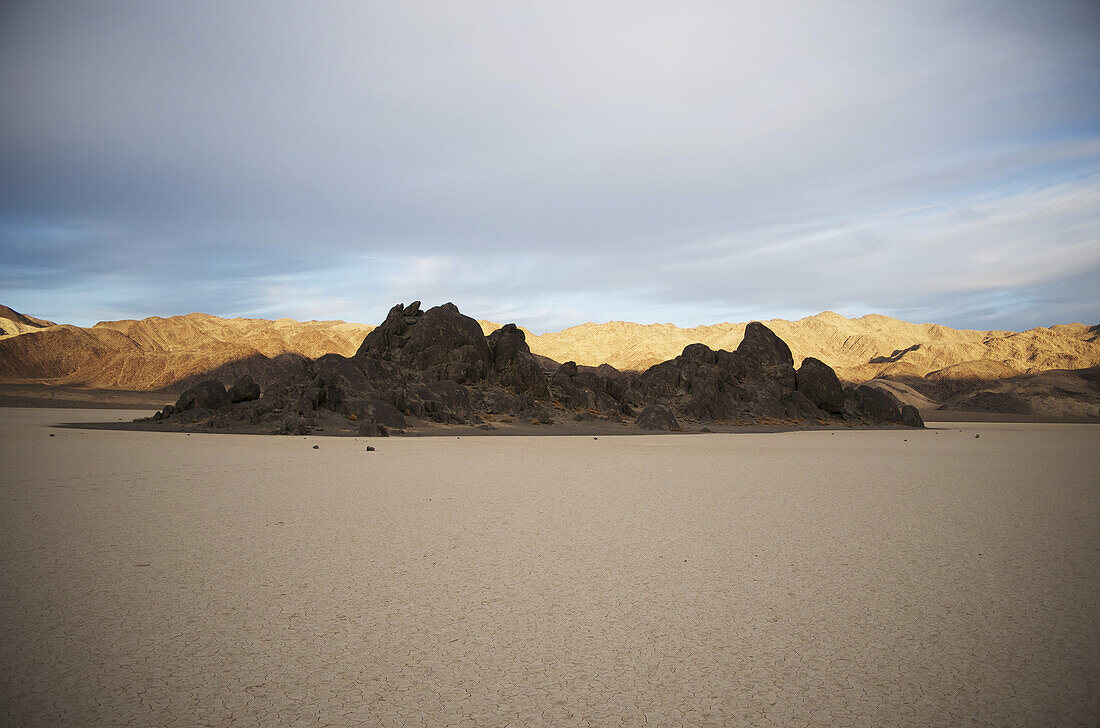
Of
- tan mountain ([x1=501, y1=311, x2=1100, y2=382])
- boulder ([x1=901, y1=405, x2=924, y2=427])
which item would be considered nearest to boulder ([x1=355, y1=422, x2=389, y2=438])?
boulder ([x1=901, y1=405, x2=924, y2=427])

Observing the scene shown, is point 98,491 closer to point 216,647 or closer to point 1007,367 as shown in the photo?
point 216,647

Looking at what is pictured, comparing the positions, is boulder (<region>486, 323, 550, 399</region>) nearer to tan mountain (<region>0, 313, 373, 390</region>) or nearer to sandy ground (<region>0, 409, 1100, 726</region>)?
Answer: sandy ground (<region>0, 409, 1100, 726</region>)

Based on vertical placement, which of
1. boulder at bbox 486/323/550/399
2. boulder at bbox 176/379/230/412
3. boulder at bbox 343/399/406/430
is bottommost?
boulder at bbox 343/399/406/430

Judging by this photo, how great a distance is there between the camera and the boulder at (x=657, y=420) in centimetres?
4456

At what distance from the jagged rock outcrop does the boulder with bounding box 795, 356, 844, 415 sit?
10cm

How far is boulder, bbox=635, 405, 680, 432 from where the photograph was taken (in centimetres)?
4456

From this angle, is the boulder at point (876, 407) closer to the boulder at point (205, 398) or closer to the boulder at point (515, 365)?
the boulder at point (515, 365)

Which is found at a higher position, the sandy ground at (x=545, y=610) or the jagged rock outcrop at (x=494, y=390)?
the jagged rock outcrop at (x=494, y=390)

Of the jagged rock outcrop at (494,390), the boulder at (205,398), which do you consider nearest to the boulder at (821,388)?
the jagged rock outcrop at (494,390)

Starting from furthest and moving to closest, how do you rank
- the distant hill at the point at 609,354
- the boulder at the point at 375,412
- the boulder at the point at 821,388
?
the distant hill at the point at 609,354
the boulder at the point at 821,388
the boulder at the point at 375,412

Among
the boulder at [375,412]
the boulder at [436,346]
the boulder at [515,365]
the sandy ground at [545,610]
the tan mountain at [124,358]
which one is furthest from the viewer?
the tan mountain at [124,358]

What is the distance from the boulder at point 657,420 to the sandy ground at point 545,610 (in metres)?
33.7

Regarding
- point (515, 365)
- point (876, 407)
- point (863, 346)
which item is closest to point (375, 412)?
point (515, 365)

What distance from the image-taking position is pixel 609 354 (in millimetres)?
164375
